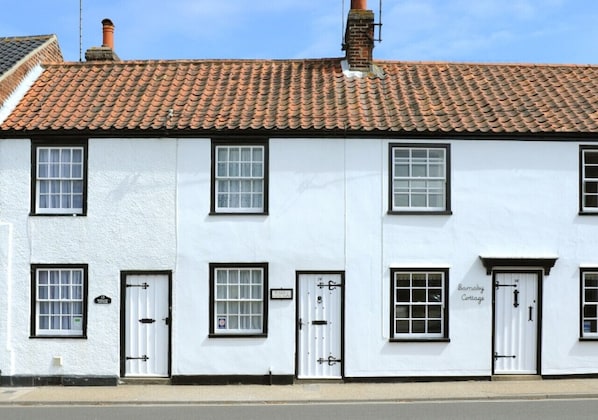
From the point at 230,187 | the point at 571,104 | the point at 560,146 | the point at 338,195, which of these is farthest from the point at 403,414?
the point at 571,104

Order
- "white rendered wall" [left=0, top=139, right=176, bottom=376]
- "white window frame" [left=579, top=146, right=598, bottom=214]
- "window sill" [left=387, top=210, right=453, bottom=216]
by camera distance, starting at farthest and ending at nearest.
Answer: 1. "white window frame" [left=579, top=146, right=598, bottom=214]
2. "window sill" [left=387, top=210, right=453, bottom=216]
3. "white rendered wall" [left=0, top=139, right=176, bottom=376]

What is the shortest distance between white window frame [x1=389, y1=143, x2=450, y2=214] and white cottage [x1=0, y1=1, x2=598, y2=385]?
4 centimetres

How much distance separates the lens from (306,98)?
15.5m

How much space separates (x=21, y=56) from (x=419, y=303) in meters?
11.2

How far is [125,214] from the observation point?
14.0 metres

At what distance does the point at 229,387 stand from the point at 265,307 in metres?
1.79

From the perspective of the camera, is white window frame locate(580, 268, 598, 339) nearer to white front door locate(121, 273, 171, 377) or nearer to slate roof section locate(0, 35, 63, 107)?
white front door locate(121, 273, 171, 377)

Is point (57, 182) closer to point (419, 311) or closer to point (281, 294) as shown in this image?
point (281, 294)

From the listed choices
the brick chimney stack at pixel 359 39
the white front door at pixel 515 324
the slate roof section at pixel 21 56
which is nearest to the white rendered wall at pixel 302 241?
the white front door at pixel 515 324

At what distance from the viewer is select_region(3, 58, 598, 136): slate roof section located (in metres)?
14.1

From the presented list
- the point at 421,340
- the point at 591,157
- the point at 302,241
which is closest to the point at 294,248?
the point at 302,241

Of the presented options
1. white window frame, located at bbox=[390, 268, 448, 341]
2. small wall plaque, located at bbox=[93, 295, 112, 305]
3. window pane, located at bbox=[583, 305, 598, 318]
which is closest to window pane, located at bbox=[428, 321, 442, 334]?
white window frame, located at bbox=[390, 268, 448, 341]

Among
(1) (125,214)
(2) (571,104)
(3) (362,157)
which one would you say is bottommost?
(1) (125,214)

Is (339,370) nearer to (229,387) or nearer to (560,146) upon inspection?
(229,387)
